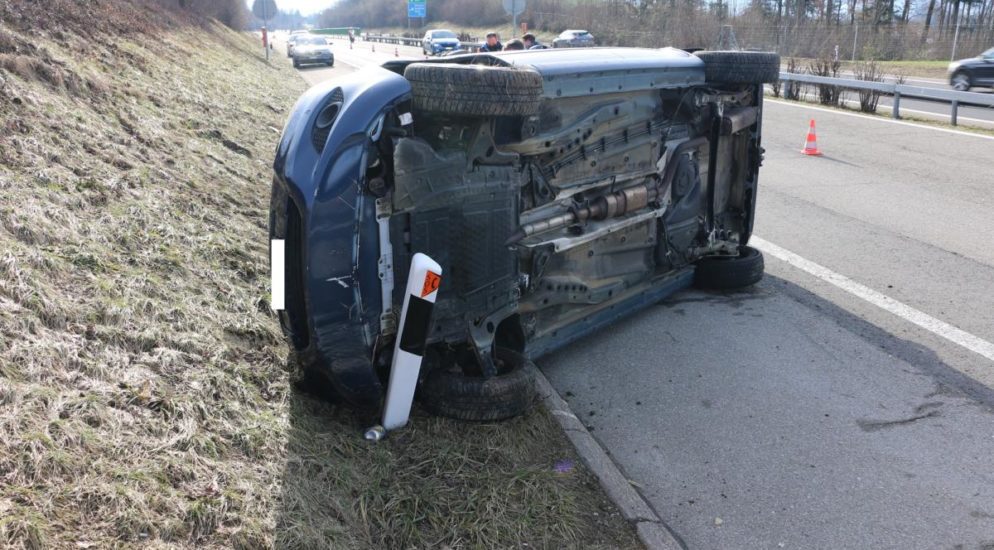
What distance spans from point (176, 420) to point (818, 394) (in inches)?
135

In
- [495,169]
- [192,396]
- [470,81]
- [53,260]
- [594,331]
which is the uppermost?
[470,81]

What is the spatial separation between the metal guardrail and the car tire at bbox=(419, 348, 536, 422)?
14938 mm

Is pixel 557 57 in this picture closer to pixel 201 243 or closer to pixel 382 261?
pixel 382 261

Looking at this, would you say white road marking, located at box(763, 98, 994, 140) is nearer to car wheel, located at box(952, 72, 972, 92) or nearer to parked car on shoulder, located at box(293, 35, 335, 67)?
car wheel, located at box(952, 72, 972, 92)

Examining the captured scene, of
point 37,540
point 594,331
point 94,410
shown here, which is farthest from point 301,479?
point 594,331

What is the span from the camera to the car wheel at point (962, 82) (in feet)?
73.1

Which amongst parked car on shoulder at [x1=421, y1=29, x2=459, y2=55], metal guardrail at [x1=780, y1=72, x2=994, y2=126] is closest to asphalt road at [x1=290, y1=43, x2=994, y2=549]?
metal guardrail at [x1=780, y1=72, x2=994, y2=126]

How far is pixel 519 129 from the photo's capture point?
4.12 metres

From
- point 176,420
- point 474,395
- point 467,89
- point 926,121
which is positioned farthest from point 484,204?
point 926,121

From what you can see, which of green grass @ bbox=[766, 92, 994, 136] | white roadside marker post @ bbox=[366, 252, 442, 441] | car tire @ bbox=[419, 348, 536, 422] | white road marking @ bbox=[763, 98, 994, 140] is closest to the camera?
white roadside marker post @ bbox=[366, 252, 442, 441]

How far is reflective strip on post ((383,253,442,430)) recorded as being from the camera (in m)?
3.45

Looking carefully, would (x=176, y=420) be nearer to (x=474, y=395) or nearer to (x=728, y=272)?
(x=474, y=395)

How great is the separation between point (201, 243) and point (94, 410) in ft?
7.12

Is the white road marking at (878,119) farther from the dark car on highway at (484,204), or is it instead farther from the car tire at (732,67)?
the dark car on highway at (484,204)
